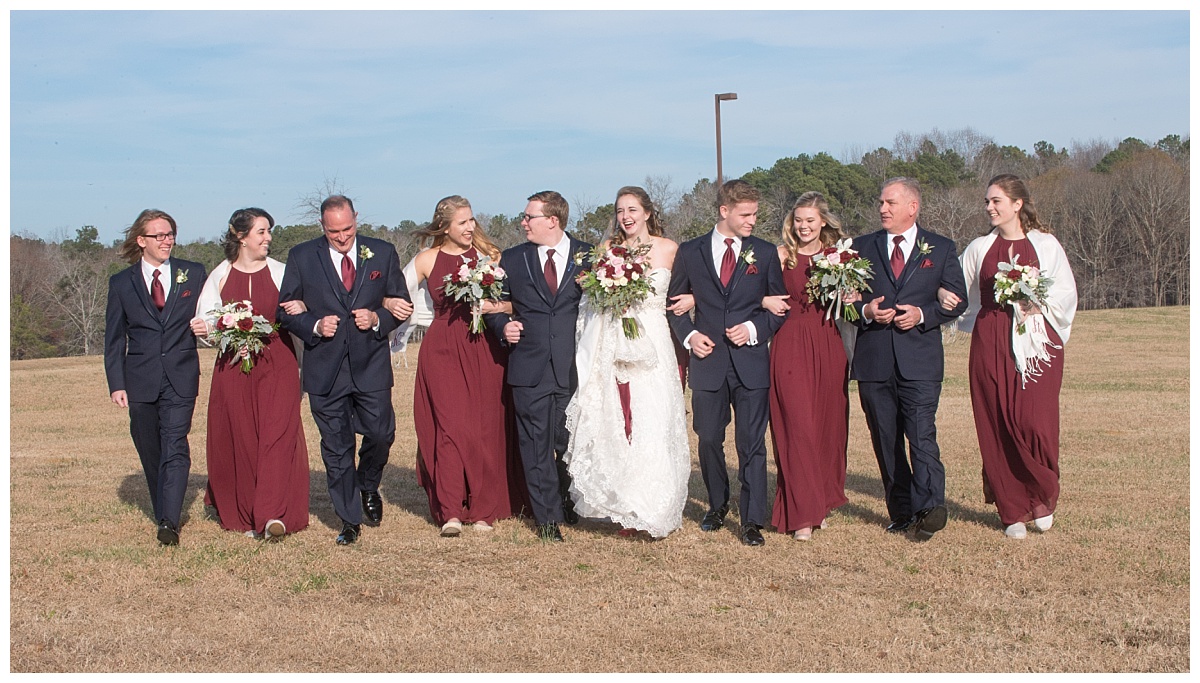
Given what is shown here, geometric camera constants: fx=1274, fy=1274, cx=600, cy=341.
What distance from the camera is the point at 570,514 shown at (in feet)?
30.7

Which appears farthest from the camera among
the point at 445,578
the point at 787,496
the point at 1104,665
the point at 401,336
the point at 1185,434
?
the point at 1185,434

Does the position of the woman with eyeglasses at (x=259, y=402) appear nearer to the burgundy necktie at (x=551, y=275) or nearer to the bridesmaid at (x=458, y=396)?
the bridesmaid at (x=458, y=396)

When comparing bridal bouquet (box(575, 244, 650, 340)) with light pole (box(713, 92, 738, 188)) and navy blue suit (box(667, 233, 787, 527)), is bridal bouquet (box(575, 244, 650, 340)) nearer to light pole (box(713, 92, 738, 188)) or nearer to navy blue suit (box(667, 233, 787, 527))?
navy blue suit (box(667, 233, 787, 527))

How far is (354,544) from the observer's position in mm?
8719

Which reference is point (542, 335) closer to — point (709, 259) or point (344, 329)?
point (709, 259)

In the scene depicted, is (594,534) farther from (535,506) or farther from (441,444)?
(441,444)

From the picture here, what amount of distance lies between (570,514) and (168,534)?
2812 mm

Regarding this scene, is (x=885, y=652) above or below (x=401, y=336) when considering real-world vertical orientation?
below

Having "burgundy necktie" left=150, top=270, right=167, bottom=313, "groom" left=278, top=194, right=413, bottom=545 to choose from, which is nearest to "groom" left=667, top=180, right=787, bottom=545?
"groom" left=278, top=194, right=413, bottom=545

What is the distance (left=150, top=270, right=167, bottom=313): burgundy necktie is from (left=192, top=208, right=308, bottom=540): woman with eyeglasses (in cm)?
25

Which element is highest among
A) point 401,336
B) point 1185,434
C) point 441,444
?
point 401,336

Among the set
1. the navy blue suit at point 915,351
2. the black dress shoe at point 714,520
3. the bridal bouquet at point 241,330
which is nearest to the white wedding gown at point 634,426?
the black dress shoe at point 714,520

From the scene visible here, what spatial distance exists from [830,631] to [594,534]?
2835 mm

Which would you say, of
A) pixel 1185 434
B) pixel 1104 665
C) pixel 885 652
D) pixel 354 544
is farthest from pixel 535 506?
pixel 1185 434
